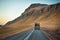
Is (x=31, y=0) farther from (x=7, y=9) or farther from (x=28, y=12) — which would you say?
(x=7, y=9)

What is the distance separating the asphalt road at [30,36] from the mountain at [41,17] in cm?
19

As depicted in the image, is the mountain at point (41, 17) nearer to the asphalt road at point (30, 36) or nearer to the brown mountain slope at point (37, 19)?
the brown mountain slope at point (37, 19)

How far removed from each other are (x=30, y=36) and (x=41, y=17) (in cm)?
54

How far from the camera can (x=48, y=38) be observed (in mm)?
3414

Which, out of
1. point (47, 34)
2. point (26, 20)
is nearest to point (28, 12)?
point (26, 20)

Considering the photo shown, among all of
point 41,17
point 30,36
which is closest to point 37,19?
point 41,17

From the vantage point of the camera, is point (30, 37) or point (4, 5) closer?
point (30, 37)

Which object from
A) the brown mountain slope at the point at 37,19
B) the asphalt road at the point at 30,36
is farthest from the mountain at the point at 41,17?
the asphalt road at the point at 30,36

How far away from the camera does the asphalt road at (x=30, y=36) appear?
11.1ft

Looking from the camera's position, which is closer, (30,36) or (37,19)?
(30,36)

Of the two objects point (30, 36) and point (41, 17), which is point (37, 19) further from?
point (30, 36)

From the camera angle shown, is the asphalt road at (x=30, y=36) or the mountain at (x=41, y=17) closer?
the asphalt road at (x=30, y=36)

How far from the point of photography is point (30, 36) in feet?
11.2

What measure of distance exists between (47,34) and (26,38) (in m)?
0.51
